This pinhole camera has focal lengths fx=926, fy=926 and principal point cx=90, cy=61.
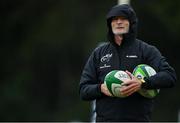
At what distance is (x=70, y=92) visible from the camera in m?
37.4

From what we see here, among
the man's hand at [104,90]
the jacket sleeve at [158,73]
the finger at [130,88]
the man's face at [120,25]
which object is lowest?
the man's hand at [104,90]

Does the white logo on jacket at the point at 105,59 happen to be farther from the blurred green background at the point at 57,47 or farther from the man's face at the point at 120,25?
the blurred green background at the point at 57,47

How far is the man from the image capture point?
362 inches

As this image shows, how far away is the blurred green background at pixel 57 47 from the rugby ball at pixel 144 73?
25.1 m

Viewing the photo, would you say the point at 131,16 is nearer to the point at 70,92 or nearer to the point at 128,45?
the point at 128,45

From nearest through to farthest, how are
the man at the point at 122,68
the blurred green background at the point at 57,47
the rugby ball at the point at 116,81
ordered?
the rugby ball at the point at 116,81 → the man at the point at 122,68 → the blurred green background at the point at 57,47

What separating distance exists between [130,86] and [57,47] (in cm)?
2869

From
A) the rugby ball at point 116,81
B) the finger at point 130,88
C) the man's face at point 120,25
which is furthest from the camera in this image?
the man's face at point 120,25

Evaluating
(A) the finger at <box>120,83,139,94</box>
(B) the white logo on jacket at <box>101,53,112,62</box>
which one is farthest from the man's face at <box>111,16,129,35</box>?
(A) the finger at <box>120,83,139,94</box>

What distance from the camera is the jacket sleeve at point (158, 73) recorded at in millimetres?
9078

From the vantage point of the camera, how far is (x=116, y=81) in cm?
909

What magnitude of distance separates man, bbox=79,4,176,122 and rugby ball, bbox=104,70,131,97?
0.18 ft

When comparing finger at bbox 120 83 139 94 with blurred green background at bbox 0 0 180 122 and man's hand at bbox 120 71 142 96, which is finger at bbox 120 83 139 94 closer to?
man's hand at bbox 120 71 142 96

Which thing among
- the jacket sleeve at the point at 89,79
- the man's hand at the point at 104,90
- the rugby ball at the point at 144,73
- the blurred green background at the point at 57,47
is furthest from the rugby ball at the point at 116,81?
the blurred green background at the point at 57,47
